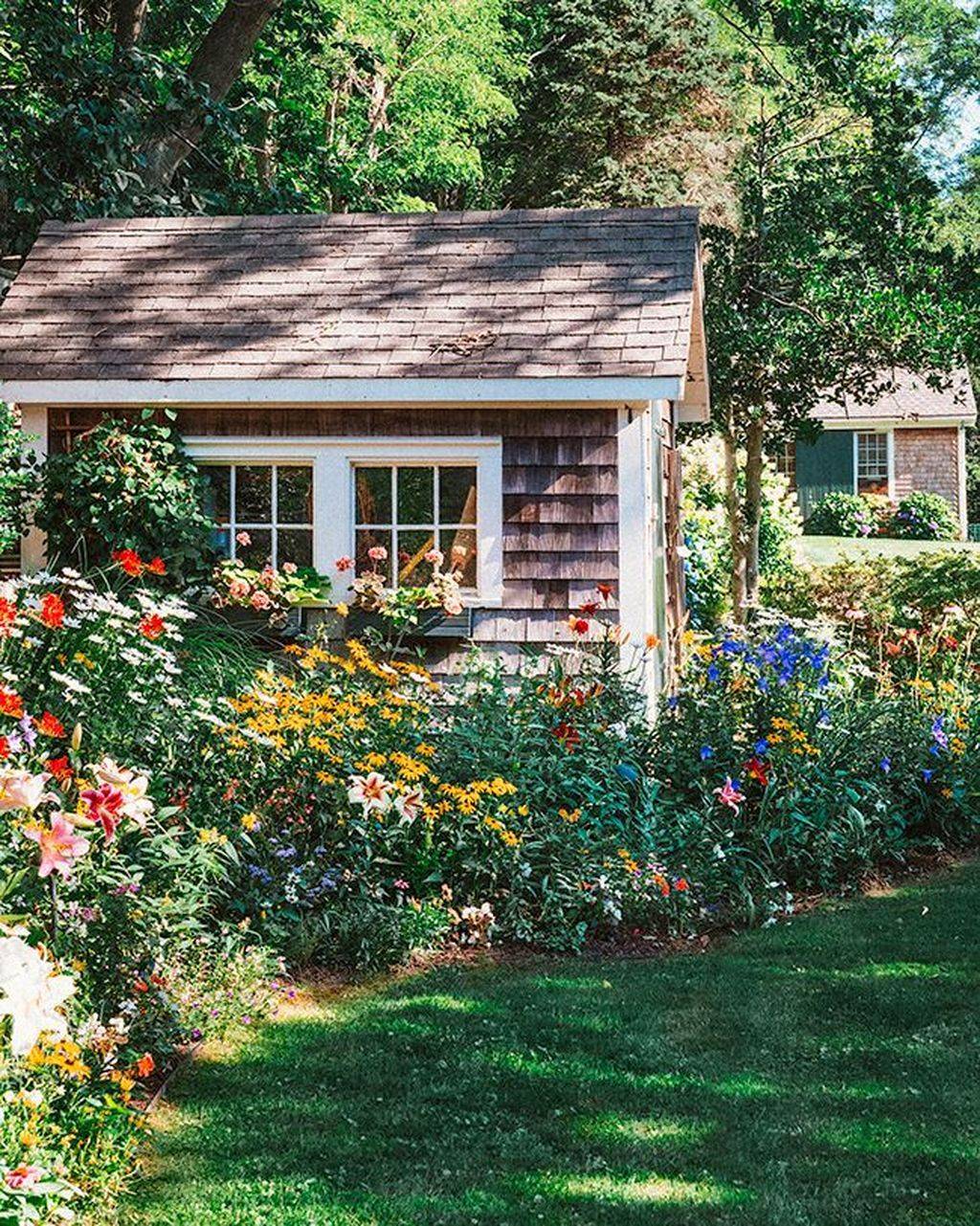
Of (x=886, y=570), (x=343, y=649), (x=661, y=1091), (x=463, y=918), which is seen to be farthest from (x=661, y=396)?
(x=886, y=570)

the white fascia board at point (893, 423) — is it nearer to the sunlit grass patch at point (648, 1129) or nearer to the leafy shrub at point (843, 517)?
the leafy shrub at point (843, 517)

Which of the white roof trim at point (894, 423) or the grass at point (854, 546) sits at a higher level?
the white roof trim at point (894, 423)

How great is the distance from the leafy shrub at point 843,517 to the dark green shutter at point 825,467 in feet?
2.96

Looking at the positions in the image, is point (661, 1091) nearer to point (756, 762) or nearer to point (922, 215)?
point (756, 762)

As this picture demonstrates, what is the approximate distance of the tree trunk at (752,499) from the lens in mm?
16703

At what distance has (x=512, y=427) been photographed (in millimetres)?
9328

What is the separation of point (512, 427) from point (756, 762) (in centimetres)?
301

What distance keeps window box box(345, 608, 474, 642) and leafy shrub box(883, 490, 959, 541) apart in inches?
862

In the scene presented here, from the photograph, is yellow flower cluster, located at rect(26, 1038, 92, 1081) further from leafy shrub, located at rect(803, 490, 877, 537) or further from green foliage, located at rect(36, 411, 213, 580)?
leafy shrub, located at rect(803, 490, 877, 537)

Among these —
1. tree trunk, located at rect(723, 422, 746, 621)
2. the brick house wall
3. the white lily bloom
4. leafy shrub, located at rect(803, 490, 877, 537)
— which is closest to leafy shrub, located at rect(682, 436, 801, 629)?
tree trunk, located at rect(723, 422, 746, 621)

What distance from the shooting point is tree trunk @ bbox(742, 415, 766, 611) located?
16703 mm

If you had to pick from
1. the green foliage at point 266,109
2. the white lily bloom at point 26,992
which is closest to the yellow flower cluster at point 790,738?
the white lily bloom at point 26,992

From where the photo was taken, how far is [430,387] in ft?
29.8

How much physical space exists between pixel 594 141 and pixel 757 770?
20.2 metres
